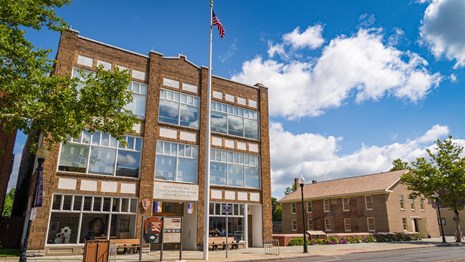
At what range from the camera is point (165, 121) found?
2409cm

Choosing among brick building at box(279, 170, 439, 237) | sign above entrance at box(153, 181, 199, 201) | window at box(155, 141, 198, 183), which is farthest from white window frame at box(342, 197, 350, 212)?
window at box(155, 141, 198, 183)

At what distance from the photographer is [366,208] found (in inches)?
1622

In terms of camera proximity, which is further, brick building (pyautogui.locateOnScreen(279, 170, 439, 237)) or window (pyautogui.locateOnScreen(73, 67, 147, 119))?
brick building (pyautogui.locateOnScreen(279, 170, 439, 237))

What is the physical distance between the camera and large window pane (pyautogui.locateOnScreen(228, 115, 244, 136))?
2723 cm

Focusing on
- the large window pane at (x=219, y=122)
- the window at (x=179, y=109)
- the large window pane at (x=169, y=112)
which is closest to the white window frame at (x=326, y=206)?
the large window pane at (x=219, y=122)

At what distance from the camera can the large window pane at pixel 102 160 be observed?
2059 centimetres

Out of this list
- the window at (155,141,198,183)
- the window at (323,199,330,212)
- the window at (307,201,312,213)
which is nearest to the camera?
the window at (155,141,198,183)

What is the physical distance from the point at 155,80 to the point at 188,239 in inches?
465

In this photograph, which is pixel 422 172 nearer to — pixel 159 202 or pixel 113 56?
pixel 159 202

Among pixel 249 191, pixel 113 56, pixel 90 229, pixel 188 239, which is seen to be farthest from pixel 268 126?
pixel 90 229

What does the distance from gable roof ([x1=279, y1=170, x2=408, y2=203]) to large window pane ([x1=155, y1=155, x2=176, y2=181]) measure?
89.2ft

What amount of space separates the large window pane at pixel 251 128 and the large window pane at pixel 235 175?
3002mm

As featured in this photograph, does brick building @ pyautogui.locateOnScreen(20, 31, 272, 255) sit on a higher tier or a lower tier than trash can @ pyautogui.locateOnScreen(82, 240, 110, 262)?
higher

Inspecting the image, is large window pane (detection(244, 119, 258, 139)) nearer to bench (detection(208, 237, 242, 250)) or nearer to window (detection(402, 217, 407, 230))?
bench (detection(208, 237, 242, 250))
